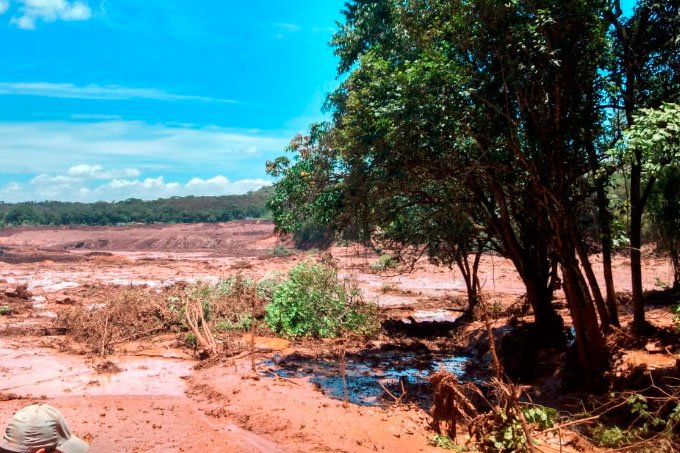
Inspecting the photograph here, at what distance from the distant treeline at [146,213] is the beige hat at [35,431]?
79.5m

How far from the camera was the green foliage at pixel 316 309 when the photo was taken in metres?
14.1

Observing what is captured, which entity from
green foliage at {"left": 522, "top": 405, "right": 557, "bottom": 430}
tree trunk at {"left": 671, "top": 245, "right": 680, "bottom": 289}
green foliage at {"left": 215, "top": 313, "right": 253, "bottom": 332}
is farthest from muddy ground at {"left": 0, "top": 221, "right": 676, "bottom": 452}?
tree trunk at {"left": 671, "top": 245, "right": 680, "bottom": 289}

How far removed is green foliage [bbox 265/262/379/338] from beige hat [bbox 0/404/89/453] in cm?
1099

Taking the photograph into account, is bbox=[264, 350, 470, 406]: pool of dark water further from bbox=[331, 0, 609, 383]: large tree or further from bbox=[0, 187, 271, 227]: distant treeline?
bbox=[0, 187, 271, 227]: distant treeline

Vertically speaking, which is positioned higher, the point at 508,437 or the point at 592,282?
the point at 592,282

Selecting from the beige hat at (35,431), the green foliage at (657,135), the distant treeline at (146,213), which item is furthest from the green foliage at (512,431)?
the distant treeline at (146,213)

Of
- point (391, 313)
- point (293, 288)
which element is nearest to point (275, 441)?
point (293, 288)

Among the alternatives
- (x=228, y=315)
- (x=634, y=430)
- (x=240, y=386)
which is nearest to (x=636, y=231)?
(x=634, y=430)

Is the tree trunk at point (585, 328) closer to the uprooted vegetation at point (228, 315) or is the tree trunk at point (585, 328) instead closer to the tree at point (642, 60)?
the tree at point (642, 60)

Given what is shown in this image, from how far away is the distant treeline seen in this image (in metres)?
83.7

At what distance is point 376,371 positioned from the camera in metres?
11.2

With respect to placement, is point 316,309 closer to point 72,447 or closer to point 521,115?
point 521,115

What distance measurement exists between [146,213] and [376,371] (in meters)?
80.7

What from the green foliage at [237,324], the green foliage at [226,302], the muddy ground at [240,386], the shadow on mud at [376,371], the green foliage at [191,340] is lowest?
the shadow on mud at [376,371]
